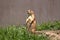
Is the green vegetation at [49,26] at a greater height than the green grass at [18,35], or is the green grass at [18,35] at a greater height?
the green grass at [18,35]

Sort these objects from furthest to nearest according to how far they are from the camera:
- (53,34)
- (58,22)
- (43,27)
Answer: (58,22)
(43,27)
(53,34)

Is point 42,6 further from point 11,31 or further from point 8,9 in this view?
point 11,31

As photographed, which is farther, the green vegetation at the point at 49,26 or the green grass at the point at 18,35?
the green vegetation at the point at 49,26

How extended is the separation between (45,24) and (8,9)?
4.86 feet

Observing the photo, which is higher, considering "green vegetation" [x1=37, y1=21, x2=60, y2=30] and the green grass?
the green grass

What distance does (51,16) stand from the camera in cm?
1121

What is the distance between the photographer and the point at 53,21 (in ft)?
36.3

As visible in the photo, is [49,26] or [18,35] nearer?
[18,35]

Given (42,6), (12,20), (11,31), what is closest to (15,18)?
(12,20)

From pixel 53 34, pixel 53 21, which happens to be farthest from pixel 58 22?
pixel 53 34

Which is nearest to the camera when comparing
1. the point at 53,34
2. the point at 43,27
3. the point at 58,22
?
the point at 53,34

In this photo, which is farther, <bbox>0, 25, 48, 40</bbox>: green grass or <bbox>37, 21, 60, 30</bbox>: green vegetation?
<bbox>37, 21, 60, 30</bbox>: green vegetation

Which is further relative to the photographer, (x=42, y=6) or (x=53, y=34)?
(x=42, y=6)

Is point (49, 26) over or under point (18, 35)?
under
